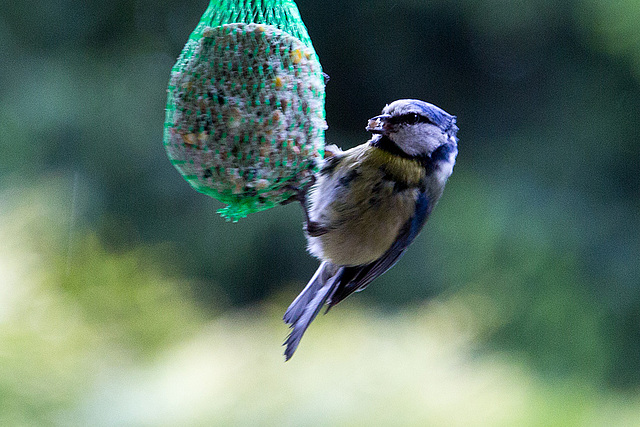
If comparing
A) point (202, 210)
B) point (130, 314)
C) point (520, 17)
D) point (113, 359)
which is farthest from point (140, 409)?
point (520, 17)

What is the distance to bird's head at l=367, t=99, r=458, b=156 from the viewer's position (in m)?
1.46

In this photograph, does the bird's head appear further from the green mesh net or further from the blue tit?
the green mesh net

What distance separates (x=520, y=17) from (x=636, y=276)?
5.45 feet

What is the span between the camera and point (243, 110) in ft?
4.23

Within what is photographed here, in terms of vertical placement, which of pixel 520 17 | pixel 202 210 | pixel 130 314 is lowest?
pixel 202 210

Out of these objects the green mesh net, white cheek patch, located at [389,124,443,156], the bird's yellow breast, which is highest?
the green mesh net

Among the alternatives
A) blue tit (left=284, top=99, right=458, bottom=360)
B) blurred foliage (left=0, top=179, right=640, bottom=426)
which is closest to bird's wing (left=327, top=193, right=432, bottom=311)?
blue tit (left=284, top=99, right=458, bottom=360)

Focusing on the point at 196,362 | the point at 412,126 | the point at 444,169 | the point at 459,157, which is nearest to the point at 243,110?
the point at 412,126

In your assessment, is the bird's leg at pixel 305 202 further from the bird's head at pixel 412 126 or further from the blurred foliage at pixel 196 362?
the blurred foliage at pixel 196 362

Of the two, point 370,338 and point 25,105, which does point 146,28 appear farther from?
point 370,338

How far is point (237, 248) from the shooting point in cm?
406

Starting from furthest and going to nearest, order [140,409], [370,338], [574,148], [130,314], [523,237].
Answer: [574,148], [523,237], [130,314], [370,338], [140,409]

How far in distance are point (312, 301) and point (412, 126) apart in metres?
0.53

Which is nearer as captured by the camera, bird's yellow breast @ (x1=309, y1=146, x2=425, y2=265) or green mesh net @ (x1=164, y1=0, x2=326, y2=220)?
green mesh net @ (x1=164, y1=0, x2=326, y2=220)
